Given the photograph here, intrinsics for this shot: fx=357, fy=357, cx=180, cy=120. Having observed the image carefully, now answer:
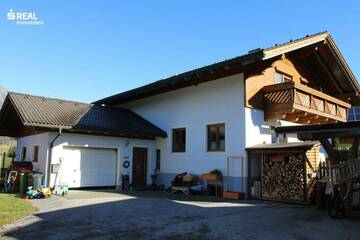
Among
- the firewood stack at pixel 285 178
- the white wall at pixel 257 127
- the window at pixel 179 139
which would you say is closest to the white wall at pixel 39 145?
the window at pixel 179 139

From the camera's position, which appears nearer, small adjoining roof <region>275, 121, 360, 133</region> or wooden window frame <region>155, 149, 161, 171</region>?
small adjoining roof <region>275, 121, 360, 133</region>

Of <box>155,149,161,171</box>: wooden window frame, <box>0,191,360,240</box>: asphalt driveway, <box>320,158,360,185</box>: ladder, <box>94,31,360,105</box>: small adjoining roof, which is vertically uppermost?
<box>94,31,360,105</box>: small adjoining roof

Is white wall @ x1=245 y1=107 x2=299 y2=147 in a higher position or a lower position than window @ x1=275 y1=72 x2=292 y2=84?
lower

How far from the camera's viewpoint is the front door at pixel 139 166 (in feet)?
62.2

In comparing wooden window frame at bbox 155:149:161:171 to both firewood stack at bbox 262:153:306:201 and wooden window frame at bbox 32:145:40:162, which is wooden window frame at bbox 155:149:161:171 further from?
firewood stack at bbox 262:153:306:201

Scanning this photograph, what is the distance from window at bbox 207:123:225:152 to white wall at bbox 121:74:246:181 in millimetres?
199

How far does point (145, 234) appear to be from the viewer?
7.64 metres

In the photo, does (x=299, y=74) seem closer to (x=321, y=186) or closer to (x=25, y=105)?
(x=321, y=186)

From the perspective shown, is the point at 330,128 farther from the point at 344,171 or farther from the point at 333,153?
the point at 333,153

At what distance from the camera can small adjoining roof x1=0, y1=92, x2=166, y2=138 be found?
1582 centimetres

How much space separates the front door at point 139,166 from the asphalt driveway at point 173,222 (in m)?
6.30

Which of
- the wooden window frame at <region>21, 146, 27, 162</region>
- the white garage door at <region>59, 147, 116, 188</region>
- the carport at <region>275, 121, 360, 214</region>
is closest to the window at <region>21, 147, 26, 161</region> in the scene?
the wooden window frame at <region>21, 146, 27, 162</region>

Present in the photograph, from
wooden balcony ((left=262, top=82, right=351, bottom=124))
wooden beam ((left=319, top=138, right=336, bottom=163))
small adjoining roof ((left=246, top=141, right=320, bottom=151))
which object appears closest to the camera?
wooden beam ((left=319, top=138, right=336, bottom=163))

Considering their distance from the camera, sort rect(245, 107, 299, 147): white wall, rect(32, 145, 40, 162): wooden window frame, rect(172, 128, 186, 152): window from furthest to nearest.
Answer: rect(172, 128, 186, 152): window < rect(32, 145, 40, 162): wooden window frame < rect(245, 107, 299, 147): white wall
